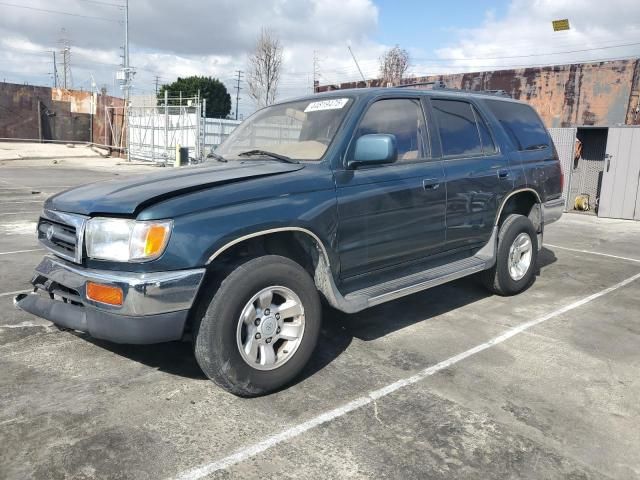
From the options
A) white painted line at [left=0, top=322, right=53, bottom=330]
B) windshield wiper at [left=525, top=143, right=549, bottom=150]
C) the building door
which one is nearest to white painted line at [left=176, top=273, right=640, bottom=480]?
windshield wiper at [left=525, top=143, right=549, bottom=150]

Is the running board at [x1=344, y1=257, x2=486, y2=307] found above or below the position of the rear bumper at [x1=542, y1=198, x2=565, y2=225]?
below

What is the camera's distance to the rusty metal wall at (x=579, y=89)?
1410 centimetres

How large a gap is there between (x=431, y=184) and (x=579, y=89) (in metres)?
13.2

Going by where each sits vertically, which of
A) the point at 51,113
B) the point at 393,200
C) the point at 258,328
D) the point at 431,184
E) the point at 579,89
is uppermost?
the point at 579,89

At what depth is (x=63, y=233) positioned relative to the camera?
333 cm

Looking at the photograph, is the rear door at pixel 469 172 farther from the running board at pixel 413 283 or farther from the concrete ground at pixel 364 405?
the concrete ground at pixel 364 405

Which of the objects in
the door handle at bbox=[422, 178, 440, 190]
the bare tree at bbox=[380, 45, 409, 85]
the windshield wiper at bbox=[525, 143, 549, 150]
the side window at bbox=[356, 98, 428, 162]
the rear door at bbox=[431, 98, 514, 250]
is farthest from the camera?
the bare tree at bbox=[380, 45, 409, 85]

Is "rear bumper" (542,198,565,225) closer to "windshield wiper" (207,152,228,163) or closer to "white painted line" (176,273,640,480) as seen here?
"white painted line" (176,273,640,480)

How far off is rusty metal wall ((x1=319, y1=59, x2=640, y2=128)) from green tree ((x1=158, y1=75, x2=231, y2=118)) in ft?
130

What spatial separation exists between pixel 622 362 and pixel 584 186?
35.8 feet

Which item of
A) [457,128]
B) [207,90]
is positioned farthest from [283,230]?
[207,90]

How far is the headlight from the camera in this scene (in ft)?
9.57

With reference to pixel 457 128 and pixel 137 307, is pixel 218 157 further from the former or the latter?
pixel 457 128

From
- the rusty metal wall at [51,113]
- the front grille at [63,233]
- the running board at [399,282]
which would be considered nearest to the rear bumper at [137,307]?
the front grille at [63,233]
